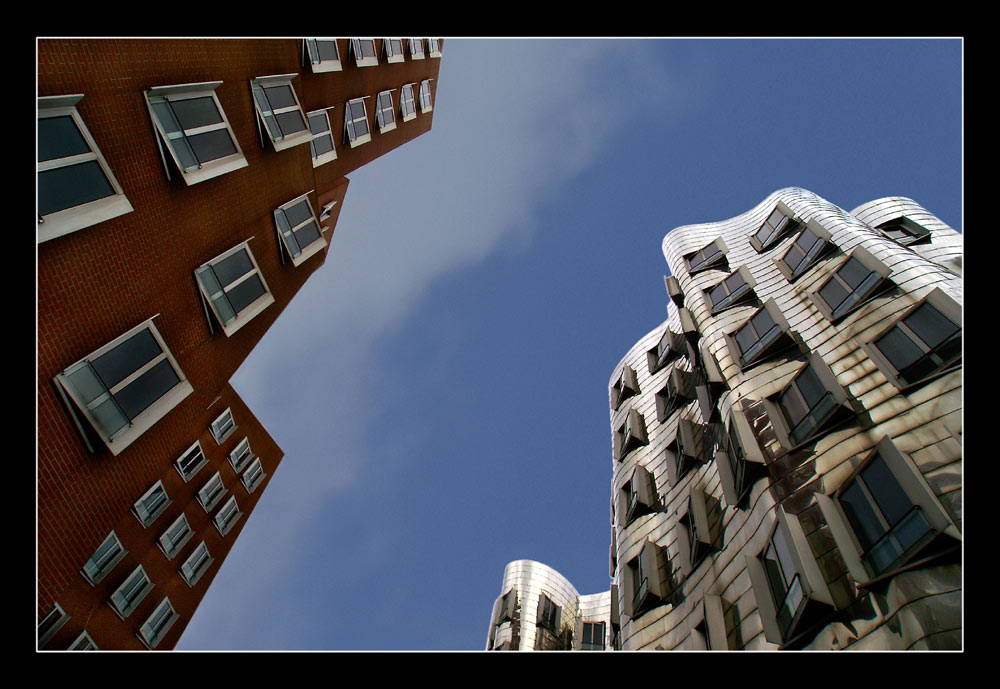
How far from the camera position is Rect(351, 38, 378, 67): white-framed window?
21953 millimetres

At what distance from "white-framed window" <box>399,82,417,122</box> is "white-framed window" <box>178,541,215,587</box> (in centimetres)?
2853

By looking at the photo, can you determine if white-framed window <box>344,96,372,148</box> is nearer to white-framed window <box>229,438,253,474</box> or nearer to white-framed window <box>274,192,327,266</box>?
white-framed window <box>274,192,327,266</box>

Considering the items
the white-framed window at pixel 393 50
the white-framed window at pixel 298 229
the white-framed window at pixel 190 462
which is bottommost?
the white-framed window at pixel 190 462

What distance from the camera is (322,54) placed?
19.2 m

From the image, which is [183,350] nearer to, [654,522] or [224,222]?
[224,222]

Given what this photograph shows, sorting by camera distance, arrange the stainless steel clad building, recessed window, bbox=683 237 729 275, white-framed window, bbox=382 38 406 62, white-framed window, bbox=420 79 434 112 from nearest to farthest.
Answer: the stainless steel clad building, white-framed window, bbox=382 38 406 62, recessed window, bbox=683 237 729 275, white-framed window, bbox=420 79 434 112

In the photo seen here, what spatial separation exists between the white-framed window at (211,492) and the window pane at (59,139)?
18724 millimetres

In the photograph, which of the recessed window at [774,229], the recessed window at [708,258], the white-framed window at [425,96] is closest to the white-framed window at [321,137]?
the white-framed window at [425,96]

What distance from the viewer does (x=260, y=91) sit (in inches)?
595

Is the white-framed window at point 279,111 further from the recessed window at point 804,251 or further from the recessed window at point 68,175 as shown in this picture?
the recessed window at point 804,251

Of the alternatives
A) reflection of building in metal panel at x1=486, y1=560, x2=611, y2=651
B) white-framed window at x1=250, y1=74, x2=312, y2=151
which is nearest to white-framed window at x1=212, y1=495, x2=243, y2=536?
white-framed window at x1=250, y1=74, x2=312, y2=151

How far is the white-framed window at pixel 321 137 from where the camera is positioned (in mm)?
20391

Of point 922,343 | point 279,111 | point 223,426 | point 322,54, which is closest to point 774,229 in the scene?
point 922,343
